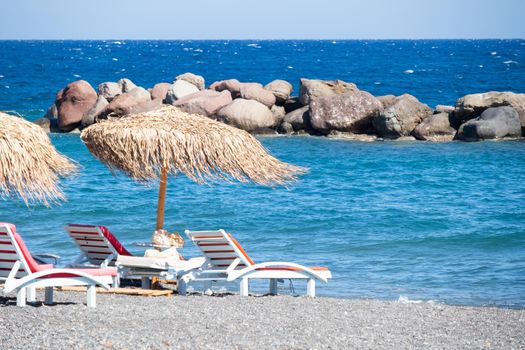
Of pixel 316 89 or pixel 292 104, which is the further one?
pixel 292 104

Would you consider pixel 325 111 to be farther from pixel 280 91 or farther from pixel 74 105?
pixel 74 105

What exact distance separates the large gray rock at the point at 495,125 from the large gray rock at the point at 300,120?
4930 mm

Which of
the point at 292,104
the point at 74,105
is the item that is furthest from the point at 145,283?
the point at 74,105

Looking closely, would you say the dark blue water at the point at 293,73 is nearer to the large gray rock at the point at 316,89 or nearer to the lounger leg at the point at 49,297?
the large gray rock at the point at 316,89

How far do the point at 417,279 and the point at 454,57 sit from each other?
85.5 m

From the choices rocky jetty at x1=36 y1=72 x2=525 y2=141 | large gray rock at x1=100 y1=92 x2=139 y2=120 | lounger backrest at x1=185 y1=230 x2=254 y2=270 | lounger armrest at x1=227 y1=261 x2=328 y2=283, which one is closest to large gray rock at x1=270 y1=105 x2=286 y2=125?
rocky jetty at x1=36 y1=72 x2=525 y2=141

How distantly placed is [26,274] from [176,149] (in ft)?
7.52

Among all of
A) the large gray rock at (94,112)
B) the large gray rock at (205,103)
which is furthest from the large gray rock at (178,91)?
the large gray rock at (94,112)

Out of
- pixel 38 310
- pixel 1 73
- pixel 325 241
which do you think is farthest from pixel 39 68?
pixel 38 310

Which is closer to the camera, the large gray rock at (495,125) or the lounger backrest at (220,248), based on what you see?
the lounger backrest at (220,248)

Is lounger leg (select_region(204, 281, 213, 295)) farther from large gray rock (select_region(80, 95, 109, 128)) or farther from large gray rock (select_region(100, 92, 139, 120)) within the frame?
large gray rock (select_region(80, 95, 109, 128))

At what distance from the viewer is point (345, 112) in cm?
2736

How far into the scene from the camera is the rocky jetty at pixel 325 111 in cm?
2647

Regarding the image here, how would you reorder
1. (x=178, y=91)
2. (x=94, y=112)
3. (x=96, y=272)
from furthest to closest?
(x=178, y=91)
(x=94, y=112)
(x=96, y=272)
